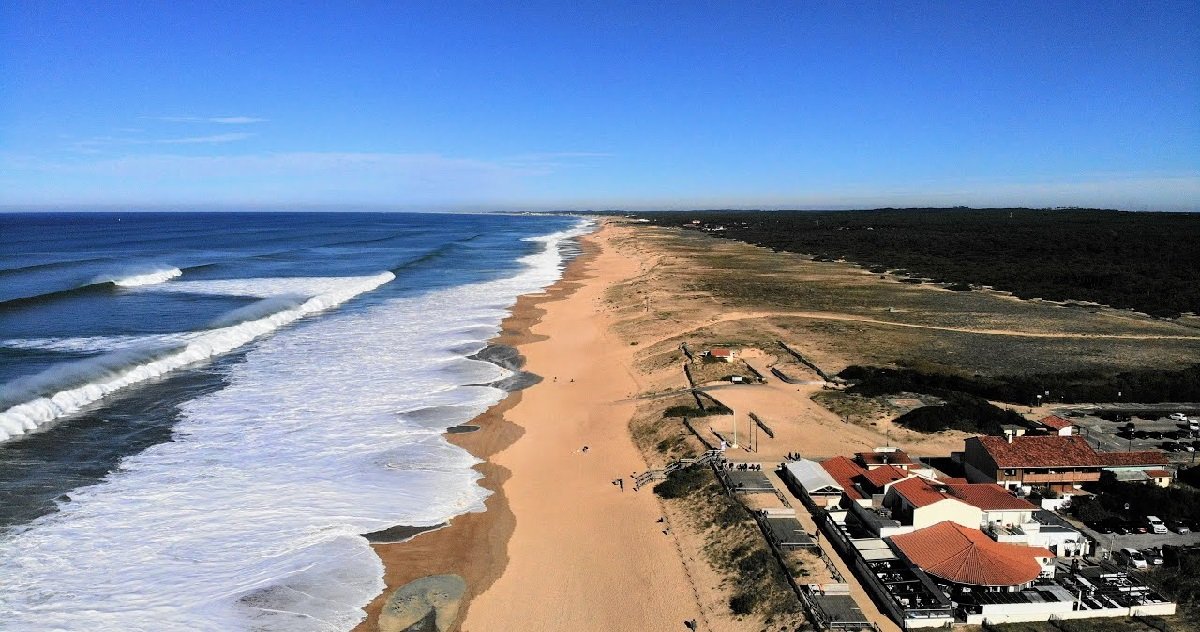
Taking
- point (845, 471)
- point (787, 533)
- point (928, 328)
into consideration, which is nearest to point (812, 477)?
point (845, 471)

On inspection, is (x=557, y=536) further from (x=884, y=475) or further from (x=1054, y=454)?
(x=1054, y=454)

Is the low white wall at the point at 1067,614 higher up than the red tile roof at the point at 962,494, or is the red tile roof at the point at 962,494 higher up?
the red tile roof at the point at 962,494

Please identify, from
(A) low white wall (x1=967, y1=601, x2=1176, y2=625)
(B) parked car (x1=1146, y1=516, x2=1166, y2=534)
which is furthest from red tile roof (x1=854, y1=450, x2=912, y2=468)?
(A) low white wall (x1=967, y1=601, x2=1176, y2=625)

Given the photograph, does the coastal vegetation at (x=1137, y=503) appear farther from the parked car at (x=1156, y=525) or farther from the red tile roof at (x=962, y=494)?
the red tile roof at (x=962, y=494)

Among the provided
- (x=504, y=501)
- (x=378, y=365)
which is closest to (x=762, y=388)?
(x=504, y=501)

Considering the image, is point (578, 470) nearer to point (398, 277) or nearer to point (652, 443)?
point (652, 443)

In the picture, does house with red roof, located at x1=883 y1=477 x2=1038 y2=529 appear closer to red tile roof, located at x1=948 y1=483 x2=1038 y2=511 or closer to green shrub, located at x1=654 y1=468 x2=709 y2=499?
red tile roof, located at x1=948 y1=483 x2=1038 y2=511

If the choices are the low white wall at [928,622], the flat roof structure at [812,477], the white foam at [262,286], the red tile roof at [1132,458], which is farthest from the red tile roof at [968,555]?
the white foam at [262,286]
